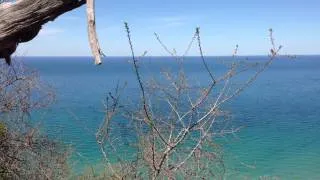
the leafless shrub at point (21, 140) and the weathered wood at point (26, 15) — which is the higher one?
the weathered wood at point (26, 15)

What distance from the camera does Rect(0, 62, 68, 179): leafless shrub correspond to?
10.9m

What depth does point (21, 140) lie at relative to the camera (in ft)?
37.1

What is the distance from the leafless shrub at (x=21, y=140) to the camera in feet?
35.6

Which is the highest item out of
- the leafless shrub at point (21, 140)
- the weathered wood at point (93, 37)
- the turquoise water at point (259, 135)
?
the weathered wood at point (93, 37)

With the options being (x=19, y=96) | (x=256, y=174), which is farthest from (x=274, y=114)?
(x=19, y=96)

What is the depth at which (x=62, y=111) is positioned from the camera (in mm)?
39219

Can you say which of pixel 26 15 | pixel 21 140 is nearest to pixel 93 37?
pixel 26 15

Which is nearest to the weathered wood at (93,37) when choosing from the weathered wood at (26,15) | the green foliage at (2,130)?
the weathered wood at (26,15)

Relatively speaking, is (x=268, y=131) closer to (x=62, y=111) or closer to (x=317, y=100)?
(x=62, y=111)

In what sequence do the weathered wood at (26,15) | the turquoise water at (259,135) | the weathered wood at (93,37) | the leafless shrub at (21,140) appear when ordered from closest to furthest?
the weathered wood at (93,37)
the weathered wood at (26,15)
the leafless shrub at (21,140)
the turquoise water at (259,135)

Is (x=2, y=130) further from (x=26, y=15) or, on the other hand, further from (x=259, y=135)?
(x=259, y=135)

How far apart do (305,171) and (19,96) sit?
18.4 metres

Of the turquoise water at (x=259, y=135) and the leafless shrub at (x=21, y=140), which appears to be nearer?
the leafless shrub at (x=21, y=140)

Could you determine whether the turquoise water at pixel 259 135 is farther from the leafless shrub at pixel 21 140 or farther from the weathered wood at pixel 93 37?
the weathered wood at pixel 93 37
